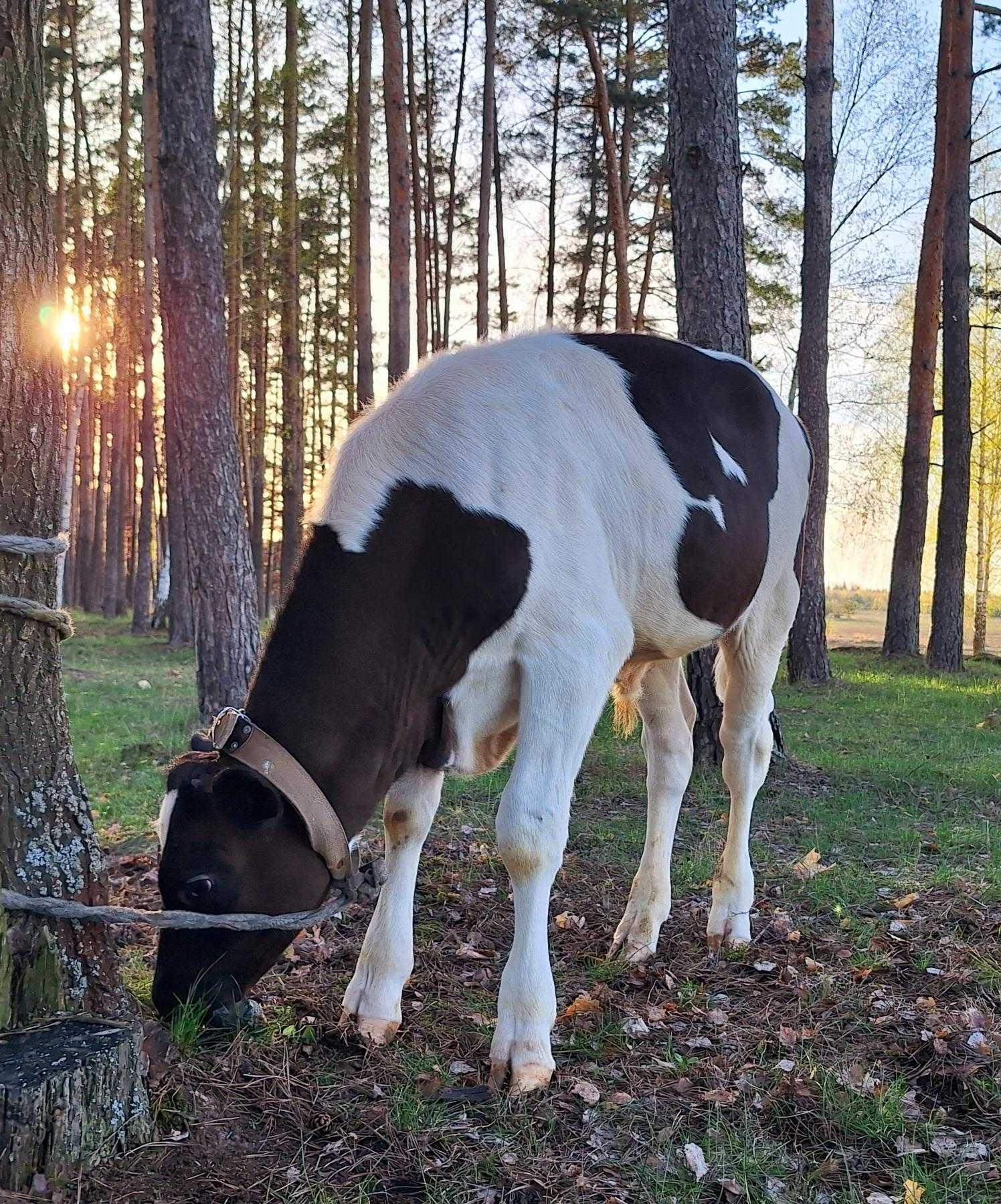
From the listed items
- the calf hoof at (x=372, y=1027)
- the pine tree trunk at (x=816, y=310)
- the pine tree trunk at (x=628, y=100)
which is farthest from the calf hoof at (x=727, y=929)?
the pine tree trunk at (x=628, y=100)

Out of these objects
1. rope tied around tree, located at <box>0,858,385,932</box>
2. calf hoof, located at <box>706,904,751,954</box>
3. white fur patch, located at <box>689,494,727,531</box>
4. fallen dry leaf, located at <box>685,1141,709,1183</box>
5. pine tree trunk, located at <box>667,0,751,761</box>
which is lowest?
fallen dry leaf, located at <box>685,1141,709,1183</box>

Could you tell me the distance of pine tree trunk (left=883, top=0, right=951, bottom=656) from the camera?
1527cm

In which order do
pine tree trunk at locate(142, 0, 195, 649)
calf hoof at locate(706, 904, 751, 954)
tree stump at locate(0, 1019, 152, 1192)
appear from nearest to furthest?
tree stump at locate(0, 1019, 152, 1192), calf hoof at locate(706, 904, 751, 954), pine tree trunk at locate(142, 0, 195, 649)

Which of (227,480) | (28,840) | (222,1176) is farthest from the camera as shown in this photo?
(227,480)

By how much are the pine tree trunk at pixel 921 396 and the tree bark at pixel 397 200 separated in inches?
296

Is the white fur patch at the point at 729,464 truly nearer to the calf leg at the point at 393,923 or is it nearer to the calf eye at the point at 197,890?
the calf leg at the point at 393,923

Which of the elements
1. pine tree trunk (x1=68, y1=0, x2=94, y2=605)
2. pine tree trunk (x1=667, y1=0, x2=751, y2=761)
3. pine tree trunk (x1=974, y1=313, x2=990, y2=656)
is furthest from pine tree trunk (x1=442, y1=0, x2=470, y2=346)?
pine tree trunk (x1=667, y1=0, x2=751, y2=761)

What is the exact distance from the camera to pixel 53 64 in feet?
65.9

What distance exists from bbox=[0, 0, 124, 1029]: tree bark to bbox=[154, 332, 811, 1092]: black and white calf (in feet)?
0.84

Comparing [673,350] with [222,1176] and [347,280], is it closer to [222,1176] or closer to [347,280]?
[222,1176]

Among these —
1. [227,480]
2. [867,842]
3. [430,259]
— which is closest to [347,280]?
[430,259]

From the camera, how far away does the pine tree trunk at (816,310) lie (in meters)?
12.4

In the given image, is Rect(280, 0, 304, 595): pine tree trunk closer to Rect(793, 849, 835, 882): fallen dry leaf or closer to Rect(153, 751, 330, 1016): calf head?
Rect(793, 849, 835, 882): fallen dry leaf

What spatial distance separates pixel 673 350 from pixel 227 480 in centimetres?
483
